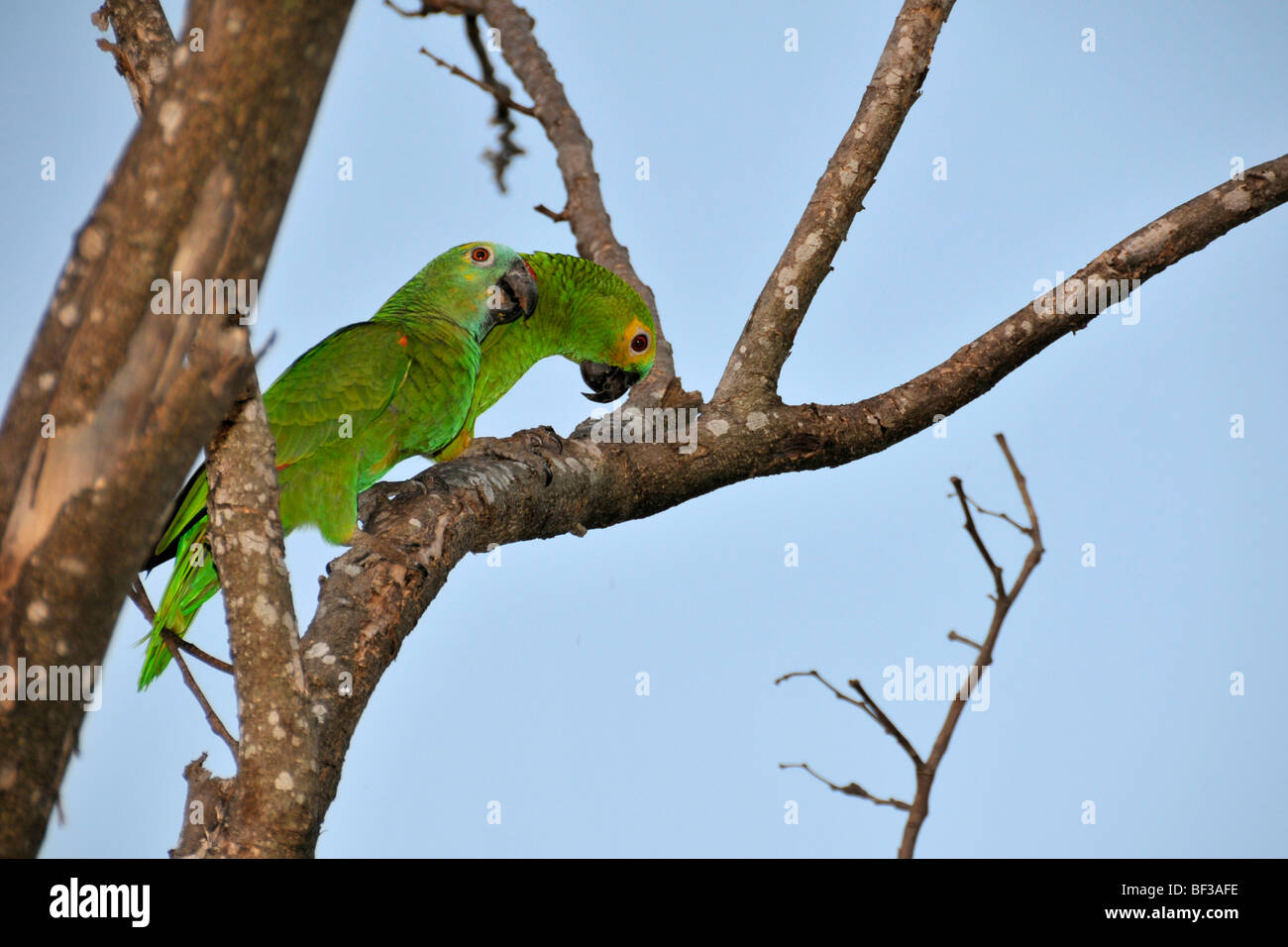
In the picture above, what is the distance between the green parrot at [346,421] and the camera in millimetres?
3590

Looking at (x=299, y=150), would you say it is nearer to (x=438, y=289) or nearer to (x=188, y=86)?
(x=188, y=86)

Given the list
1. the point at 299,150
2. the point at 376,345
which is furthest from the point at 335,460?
the point at 299,150

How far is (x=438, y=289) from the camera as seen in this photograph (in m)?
5.05

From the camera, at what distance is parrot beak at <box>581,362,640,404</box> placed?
616cm

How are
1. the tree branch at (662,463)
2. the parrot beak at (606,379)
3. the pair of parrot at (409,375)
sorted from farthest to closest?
the parrot beak at (606,379), the pair of parrot at (409,375), the tree branch at (662,463)

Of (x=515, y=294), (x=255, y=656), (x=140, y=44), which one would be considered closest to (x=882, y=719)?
(x=255, y=656)

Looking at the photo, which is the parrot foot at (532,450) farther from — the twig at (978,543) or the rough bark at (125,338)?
the rough bark at (125,338)

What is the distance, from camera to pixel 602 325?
224 inches

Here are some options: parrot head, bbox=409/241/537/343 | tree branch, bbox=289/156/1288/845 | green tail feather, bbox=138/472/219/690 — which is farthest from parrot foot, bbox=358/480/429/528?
parrot head, bbox=409/241/537/343

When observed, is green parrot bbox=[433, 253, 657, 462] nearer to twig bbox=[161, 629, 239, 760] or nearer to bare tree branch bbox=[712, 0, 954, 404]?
bare tree branch bbox=[712, 0, 954, 404]
